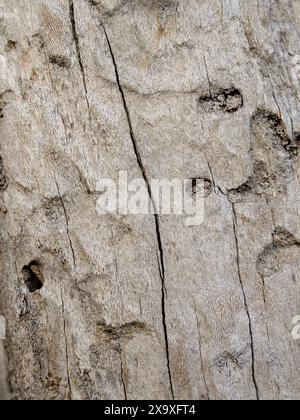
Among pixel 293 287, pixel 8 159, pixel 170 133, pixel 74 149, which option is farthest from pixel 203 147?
pixel 8 159

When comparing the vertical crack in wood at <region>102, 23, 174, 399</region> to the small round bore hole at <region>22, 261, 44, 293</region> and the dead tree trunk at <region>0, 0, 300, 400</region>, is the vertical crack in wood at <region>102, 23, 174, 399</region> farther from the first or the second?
the small round bore hole at <region>22, 261, 44, 293</region>

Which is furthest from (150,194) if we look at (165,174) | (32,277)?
(32,277)

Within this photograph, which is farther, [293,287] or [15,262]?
[15,262]

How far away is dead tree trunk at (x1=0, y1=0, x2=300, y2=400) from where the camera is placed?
162cm

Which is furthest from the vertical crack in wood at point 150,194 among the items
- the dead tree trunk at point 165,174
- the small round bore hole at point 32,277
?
the small round bore hole at point 32,277

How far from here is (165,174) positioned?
164 cm

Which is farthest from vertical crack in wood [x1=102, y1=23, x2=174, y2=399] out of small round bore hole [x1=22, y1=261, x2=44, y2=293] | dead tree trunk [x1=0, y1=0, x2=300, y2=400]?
small round bore hole [x1=22, y1=261, x2=44, y2=293]

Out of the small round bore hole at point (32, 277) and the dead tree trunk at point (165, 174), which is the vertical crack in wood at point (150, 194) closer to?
the dead tree trunk at point (165, 174)

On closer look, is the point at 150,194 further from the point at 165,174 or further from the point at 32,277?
the point at 32,277

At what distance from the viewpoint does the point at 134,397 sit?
1707mm

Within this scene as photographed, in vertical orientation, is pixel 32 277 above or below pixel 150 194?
below

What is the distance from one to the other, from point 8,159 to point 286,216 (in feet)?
2.82

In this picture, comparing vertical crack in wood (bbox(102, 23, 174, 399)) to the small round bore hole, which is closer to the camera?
vertical crack in wood (bbox(102, 23, 174, 399))
